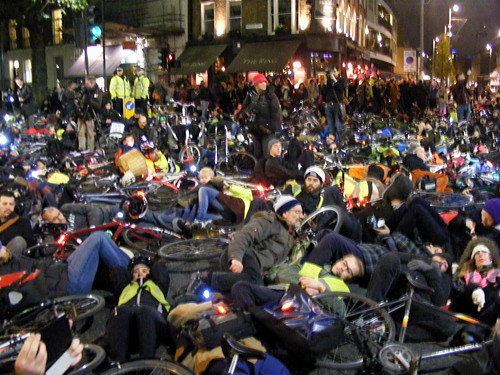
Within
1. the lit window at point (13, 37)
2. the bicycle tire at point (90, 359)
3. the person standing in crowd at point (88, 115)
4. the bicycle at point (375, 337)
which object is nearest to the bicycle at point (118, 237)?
the bicycle tire at point (90, 359)

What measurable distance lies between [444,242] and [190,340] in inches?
146

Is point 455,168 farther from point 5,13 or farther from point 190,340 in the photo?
point 5,13

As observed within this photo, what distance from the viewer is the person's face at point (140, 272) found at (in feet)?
18.0

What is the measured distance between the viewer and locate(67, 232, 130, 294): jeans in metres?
5.89

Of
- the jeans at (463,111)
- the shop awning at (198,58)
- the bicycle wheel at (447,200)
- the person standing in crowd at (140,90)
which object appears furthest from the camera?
the shop awning at (198,58)

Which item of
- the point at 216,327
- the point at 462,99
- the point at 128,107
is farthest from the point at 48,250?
the point at 462,99

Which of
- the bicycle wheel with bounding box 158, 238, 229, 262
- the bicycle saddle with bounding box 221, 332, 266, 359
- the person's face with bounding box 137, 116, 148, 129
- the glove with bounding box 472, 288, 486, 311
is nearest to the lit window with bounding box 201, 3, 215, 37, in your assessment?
the person's face with bounding box 137, 116, 148, 129

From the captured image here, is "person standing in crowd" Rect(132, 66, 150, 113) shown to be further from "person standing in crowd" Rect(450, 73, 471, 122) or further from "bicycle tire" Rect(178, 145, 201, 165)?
"person standing in crowd" Rect(450, 73, 471, 122)

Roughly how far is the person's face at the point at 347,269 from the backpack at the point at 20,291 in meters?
2.86

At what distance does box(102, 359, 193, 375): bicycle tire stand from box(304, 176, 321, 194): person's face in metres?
4.26

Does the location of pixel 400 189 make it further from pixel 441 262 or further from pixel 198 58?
pixel 198 58

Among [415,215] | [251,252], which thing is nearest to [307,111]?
[415,215]

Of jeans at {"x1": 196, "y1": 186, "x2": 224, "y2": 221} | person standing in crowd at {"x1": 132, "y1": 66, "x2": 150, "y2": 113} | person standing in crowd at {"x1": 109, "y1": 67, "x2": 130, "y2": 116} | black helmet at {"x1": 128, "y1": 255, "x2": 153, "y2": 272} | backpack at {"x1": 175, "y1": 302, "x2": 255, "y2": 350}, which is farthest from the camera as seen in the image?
person standing in crowd at {"x1": 132, "y1": 66, "x2": 150, "y2": 113}

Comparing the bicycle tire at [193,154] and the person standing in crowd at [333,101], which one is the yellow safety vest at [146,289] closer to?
the bicycle tire at [193,154]
